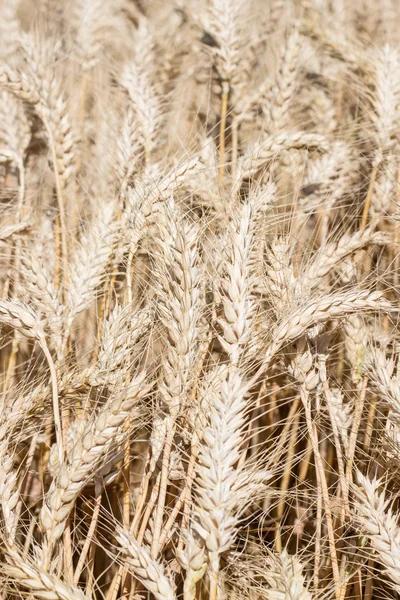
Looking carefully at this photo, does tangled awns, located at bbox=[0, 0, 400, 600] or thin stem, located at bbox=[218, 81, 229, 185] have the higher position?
thin stem, located at bbox=[218, 81, 229, 185]

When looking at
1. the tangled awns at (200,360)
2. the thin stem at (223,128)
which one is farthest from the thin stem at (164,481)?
the thin stem at (223,128)

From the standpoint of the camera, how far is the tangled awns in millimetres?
1114

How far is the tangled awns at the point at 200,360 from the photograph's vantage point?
1.11m

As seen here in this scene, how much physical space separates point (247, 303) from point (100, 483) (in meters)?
0.55

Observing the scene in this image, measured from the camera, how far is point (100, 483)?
1.28 metres

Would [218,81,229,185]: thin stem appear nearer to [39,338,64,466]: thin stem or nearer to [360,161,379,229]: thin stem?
[360,161,379,229]: thin stem

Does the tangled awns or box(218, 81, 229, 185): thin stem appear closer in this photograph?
the tangled awns

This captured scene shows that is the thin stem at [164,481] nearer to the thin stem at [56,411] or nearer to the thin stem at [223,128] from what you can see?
the thin stem at [56,411]

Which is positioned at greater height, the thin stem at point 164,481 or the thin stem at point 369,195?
the thin stem at point 369,195

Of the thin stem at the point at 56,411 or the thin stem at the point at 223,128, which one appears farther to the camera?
the thin stem at the point at 223,128

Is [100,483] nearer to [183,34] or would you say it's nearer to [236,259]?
[236,259]

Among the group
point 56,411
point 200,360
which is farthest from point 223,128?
point 56,411

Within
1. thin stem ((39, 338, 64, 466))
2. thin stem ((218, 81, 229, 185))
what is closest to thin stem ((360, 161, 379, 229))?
thin stem ((218, 81, 229, 185))

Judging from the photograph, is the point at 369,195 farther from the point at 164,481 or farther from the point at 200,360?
the point at 164,481
